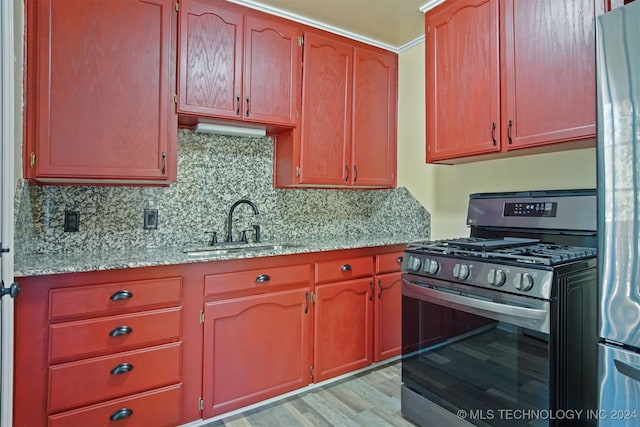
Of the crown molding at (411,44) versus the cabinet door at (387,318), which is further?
the crown molding at (411,44)

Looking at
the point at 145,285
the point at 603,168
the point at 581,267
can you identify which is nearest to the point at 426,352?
the point at 581,267

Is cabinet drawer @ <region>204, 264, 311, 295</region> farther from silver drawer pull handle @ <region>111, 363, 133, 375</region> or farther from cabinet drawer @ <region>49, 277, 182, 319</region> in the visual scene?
silver drawer pull handle @ <region>111, 363, 133, 375</region>

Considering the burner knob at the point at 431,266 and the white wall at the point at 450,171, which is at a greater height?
the white wall at the point at 450,171

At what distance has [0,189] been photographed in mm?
1220

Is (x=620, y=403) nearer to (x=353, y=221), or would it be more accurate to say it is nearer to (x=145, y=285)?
(x=145, y=285)

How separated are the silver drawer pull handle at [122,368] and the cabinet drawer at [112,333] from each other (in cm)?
7

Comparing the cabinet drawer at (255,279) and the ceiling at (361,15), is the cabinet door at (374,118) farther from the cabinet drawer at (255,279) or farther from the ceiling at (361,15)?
the cabinet drawer at (255,279)

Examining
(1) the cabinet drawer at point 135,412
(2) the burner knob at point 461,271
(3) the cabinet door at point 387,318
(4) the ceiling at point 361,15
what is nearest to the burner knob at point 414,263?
(2) the burner knob at point 461,271

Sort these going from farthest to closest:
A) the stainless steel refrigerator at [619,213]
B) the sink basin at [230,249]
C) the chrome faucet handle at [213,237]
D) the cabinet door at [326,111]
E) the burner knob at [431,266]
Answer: the cabinet door at [326,111]
the chrome faucet handle at [213,237]
the sink basin at [230,249]
the burner knob at [431,266]
the stainless steel refrigerator at [619,213]

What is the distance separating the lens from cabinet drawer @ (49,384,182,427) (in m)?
1.56

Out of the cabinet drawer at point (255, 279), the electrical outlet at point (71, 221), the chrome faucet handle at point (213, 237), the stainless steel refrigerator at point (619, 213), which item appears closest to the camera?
the stainless steel refrigerator at point (619, 213)

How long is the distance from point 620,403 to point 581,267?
1.67 ft

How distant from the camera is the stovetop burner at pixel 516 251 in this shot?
4.81ft

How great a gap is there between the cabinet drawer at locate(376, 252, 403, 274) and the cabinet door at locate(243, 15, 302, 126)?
1.09 metres
